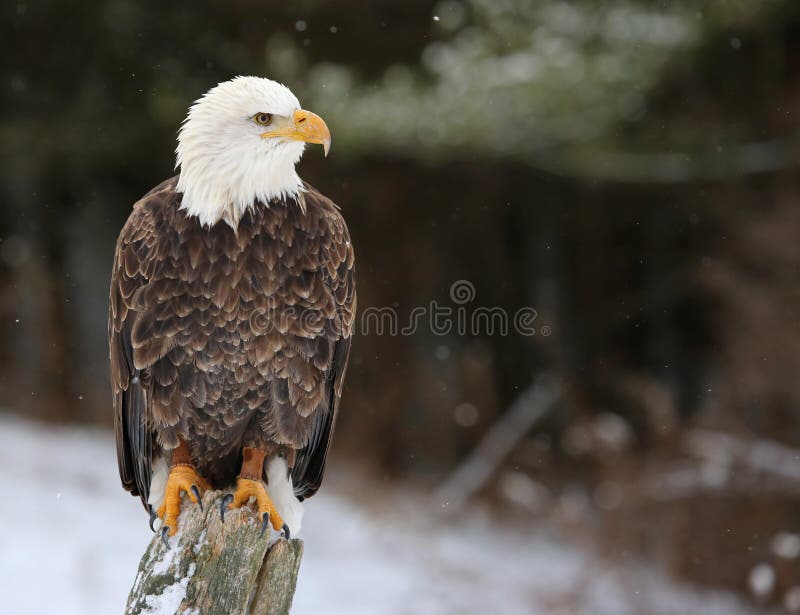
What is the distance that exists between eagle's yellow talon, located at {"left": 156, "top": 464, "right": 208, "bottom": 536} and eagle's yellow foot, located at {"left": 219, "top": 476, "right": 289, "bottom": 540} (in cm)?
13

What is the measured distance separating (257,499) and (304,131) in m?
1.28

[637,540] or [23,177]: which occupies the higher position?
[23,177]

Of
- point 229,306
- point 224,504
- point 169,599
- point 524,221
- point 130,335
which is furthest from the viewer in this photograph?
point 524,221

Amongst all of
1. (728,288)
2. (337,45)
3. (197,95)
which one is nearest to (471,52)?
(337,45)

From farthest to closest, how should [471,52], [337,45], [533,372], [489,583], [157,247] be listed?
1. [533,372]
2. [337,45]
3. [489,583]
4. [471,52]
5. [157,247]

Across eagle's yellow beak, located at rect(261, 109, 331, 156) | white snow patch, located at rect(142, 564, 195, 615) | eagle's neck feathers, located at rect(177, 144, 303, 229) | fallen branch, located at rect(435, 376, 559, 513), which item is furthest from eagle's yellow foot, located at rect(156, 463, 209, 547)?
fallen branch, located at rect(435, 376, 559, 513)

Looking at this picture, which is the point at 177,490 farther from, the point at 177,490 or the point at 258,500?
the point at 258,500

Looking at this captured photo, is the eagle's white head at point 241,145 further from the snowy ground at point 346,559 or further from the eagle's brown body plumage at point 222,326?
the snowy ground at point 346,559

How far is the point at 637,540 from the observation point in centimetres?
687

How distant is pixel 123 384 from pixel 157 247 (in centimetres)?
53

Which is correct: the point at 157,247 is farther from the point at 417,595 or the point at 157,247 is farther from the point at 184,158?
the point at 417,595

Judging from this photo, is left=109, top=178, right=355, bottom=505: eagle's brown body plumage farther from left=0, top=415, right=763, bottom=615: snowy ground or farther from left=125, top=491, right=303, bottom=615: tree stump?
left=0, top=415, right=763, bottom=615: snowy ground

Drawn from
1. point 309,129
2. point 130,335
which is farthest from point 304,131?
point 130,335

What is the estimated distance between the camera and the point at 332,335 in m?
3.34
